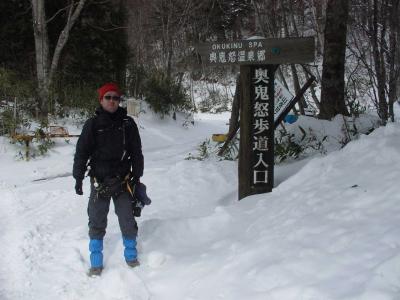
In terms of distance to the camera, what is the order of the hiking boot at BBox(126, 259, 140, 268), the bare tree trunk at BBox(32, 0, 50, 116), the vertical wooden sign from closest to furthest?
the hiking boot at BBox(126, 259, 140, 268) < the vertical wooden sign < the bare tree trunk at BBox(32, 0, 50, 116)

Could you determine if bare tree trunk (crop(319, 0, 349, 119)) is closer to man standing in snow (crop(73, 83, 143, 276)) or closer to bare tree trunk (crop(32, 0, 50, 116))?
man standing in snow (crop(73, 83, 143, 276))

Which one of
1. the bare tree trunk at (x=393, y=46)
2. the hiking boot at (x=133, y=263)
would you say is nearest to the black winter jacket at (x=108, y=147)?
the hiking boot at (x=133, y=263)

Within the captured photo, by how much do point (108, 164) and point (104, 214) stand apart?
450mm

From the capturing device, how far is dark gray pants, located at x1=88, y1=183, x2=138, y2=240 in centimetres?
384

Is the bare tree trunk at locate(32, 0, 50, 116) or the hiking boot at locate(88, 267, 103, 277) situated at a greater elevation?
the bare tree trunk at locate(32, 0, 50, 116)

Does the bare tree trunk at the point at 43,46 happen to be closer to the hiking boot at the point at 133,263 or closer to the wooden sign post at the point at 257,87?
the wooden sign post at the point at 257,87

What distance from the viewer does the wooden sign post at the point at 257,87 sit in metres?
4.73

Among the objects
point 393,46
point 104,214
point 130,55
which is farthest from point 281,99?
point 130,55

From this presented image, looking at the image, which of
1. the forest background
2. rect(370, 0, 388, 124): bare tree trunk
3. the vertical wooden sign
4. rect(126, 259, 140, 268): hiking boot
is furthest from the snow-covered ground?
the forest background

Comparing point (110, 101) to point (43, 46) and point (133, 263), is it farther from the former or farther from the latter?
point (43, 46)

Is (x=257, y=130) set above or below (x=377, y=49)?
below

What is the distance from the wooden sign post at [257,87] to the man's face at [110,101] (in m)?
1.62

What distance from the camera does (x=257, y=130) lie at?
5.01 metres

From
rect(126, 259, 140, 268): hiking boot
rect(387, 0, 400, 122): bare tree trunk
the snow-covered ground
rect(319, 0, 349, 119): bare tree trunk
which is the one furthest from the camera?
rect(319, 0, 349, 119): bare tree trunk
